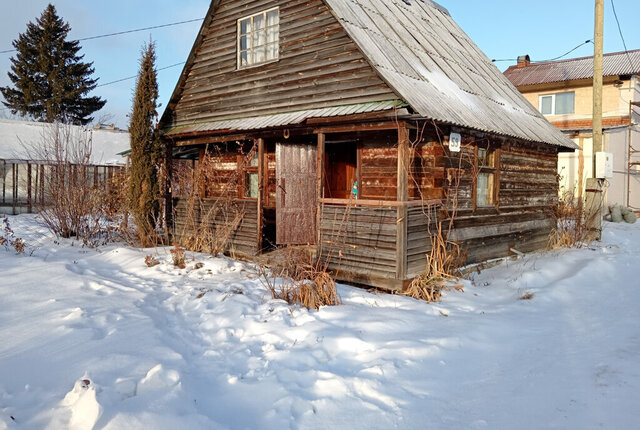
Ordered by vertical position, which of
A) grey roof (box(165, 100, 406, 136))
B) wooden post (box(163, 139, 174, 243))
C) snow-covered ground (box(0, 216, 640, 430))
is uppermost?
grey roof (box(165, 100, 406, 136))

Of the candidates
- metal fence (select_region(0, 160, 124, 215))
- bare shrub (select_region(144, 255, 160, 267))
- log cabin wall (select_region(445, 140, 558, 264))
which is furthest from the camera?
metal fence (select_region(0, 160, 124, 215))

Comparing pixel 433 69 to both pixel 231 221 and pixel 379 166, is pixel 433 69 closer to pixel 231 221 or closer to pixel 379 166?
pixel 379 166

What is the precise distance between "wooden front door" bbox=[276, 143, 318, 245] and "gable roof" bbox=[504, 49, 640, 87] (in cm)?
1896

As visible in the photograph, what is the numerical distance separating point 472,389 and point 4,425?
12.3ft

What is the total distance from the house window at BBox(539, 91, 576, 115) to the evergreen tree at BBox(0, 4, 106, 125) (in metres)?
34.4

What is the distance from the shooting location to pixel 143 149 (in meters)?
11.4

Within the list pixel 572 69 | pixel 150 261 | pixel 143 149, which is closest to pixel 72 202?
pixel 143 149

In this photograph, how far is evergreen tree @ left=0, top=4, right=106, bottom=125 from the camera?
121ft

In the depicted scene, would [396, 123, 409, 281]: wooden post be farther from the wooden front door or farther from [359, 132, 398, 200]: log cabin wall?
the wooden front door

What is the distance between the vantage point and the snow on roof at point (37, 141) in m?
23.0

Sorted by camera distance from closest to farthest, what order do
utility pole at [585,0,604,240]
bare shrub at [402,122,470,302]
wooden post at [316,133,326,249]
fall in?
bare shrub at [402,122,470,302], wooden post at [316,133,326,249], utility pole at [585,0,604,240]

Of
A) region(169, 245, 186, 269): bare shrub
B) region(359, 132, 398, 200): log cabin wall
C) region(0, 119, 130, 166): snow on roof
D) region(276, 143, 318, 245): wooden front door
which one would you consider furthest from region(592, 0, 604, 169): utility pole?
region(0, 119, 130, 166): snow on roof

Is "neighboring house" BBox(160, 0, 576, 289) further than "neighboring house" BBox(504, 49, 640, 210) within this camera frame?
No

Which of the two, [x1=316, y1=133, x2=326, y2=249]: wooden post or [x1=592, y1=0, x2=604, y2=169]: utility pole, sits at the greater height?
[x1=592, y1=0, x2=604, y2=169]: utility pole
